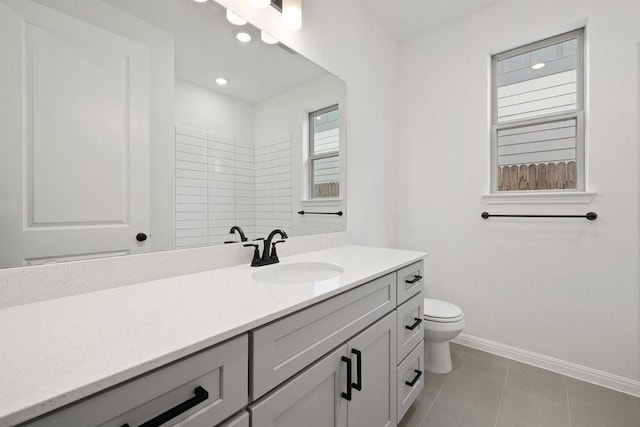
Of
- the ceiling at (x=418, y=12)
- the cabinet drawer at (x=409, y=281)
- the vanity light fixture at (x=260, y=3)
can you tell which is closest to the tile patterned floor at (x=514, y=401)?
the cabinet drawer at (x=409, y=281)

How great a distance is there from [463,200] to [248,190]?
1751mm

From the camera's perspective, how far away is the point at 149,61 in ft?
3.32

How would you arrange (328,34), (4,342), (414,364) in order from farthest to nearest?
(328,34) → (414,364) → (4,342)

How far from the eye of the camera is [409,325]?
141cm

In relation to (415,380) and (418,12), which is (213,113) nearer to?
(415,380)

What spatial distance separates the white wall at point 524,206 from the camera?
169cm

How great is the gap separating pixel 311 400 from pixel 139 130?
1.06 meters

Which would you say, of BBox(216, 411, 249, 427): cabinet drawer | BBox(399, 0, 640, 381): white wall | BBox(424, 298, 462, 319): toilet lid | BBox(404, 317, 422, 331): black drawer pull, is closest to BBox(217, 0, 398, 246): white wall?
BBox(399, 0, 640, 381): white wall

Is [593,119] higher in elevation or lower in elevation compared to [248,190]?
higher

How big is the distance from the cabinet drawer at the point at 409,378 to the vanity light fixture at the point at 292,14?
70.8 inches

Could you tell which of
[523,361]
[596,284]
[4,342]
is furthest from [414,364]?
[4,342]

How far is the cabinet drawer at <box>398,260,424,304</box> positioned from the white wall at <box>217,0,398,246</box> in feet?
2.05

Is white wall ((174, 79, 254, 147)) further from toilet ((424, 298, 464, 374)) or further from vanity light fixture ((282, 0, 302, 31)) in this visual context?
toilet ((424, 298, 464, 374))

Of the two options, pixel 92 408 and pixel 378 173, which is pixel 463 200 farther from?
pixel 92 408
